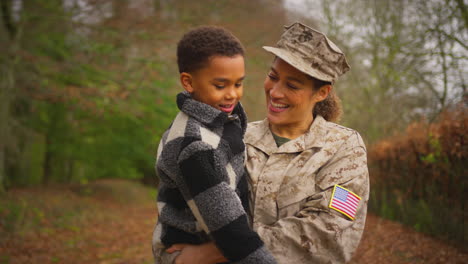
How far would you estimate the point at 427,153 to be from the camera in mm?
4434

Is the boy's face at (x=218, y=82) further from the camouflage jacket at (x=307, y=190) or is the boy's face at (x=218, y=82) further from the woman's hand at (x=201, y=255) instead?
the woman's hand at (x=201, y=255)

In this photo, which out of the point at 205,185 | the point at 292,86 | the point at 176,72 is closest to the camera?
the point at 205,185

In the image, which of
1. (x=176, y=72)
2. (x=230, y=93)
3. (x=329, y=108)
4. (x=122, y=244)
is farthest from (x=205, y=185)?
(x=176, y=72)

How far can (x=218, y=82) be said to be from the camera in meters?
1.94

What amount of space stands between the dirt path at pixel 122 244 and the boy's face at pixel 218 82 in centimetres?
255

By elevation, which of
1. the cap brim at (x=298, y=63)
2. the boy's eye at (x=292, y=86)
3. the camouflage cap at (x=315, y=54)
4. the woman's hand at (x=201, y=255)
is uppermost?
the camouflage cap at (x=315, y=54)

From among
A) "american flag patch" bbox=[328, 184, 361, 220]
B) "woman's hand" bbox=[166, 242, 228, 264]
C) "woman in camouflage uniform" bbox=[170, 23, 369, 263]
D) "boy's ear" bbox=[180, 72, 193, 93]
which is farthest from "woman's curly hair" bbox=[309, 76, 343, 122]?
"woman's hand" bbox=[166, 242, 228, 264]

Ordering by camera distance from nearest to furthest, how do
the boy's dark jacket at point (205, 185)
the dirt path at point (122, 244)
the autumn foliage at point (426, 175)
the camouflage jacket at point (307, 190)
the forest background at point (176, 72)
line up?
the boy's dark jacket at point (205, 185) < the camouflage jacket at point (307, 190) < the dirt path at point (122, 244) < the autumn foliage at point (426, 175) < the forest background at point (176, 72)

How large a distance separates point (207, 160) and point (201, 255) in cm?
51

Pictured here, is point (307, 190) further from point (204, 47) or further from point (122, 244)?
point (122, 244)

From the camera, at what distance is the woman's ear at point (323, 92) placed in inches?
99.1

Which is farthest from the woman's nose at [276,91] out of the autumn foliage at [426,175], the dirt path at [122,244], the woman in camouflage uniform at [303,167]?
Answer: the autumn foliage at [426,175]

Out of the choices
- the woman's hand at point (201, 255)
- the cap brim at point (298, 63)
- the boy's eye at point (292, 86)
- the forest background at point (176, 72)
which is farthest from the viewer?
the forest background at point (176, 72)

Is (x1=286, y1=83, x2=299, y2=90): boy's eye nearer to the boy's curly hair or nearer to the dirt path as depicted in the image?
the boy's curly hair
